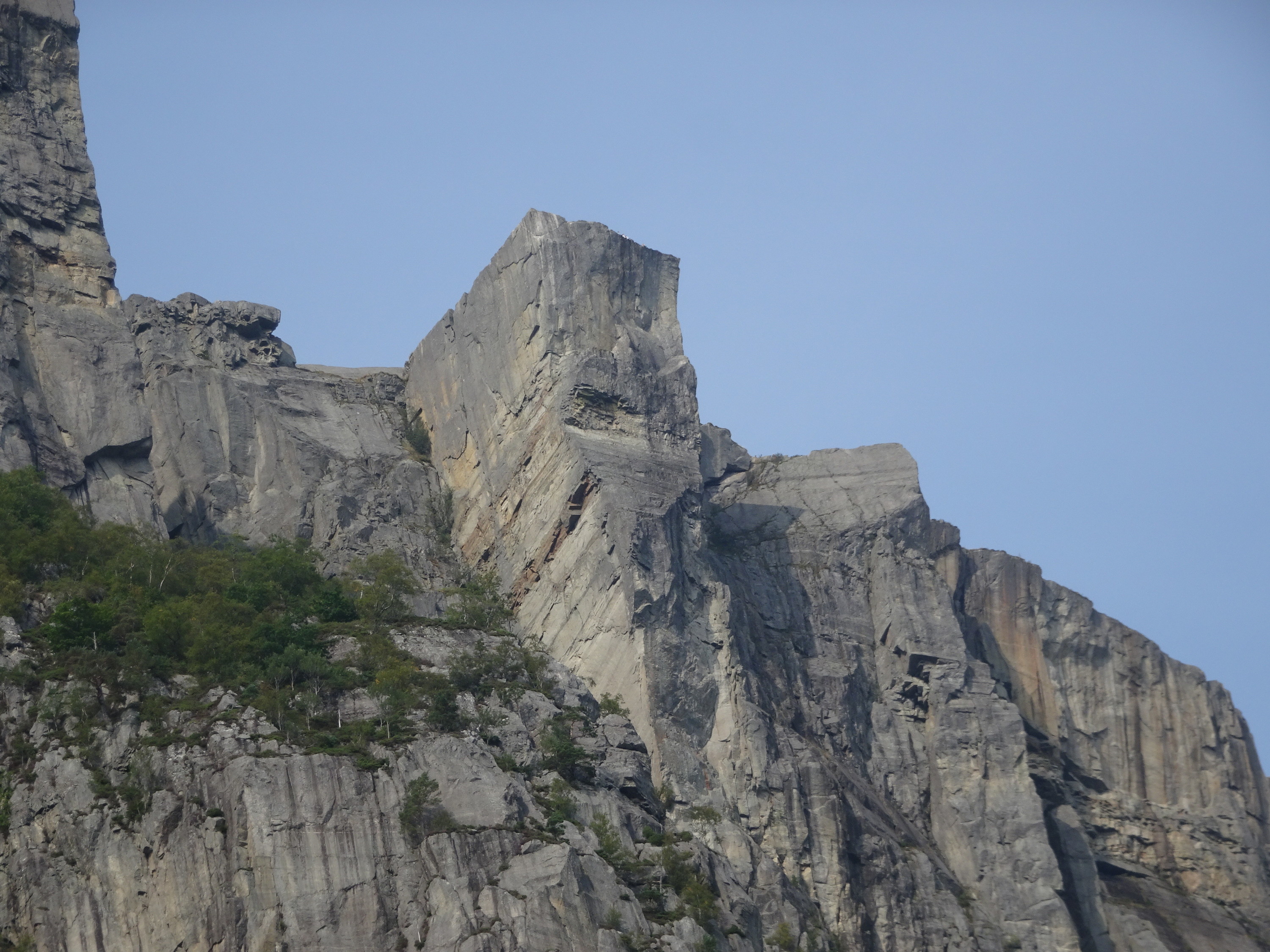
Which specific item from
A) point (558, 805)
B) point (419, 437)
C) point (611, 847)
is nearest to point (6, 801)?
point (558, 805)

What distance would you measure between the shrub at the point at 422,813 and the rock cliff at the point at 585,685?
21cm

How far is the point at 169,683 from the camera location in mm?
75188

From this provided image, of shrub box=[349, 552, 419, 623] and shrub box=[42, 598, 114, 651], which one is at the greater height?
shrub box=[349, 552, 419, 623]

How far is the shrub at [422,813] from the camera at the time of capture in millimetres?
A: 71000

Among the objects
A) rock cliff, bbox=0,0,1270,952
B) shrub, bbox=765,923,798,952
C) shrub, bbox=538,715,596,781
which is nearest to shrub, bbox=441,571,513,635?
rock cliff, bbox=0,0,1270,952

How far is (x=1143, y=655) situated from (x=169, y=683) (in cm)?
5093

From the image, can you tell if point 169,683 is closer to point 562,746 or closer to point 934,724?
point 562,746

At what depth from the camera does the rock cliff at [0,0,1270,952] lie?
6938cm

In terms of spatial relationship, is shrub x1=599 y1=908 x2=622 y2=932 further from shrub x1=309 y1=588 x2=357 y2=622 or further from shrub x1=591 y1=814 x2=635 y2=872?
shrub x1=309 y1=588 x2=357 y2=622

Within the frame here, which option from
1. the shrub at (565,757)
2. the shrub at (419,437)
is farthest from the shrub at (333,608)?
the shrub at (419,437)

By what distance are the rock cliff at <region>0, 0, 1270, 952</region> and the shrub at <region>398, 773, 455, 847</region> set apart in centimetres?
21

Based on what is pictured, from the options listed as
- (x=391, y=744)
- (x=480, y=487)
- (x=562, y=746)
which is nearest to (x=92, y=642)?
(x=391, y=744)

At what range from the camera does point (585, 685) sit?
279ft

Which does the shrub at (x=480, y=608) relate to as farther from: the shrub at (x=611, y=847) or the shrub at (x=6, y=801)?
the shrub at (x=6, y=801)
